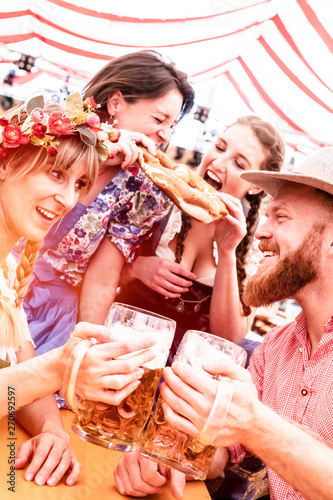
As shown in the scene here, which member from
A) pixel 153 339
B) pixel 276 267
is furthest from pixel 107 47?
pixel 153 339

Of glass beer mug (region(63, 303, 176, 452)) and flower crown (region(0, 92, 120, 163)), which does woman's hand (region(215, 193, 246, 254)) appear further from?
glass beer mug (region(63, 303, 176, 452))

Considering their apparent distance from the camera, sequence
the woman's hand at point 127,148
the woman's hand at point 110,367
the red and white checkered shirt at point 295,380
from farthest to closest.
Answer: the woman's hand at point 127,148 → the red and white checkered shirt at point 295,380 → the woman's hand at point 110,367

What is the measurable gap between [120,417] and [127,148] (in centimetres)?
80

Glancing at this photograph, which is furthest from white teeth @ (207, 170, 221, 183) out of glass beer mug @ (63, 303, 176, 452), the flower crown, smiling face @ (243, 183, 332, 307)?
glass beer mug @ (63, 303, 176, 452)

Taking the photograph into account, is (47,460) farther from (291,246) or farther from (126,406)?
(291,246)

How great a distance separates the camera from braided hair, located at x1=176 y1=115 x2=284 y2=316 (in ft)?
5.72

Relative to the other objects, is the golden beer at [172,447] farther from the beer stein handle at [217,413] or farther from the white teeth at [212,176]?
the white teeth at [212,176]

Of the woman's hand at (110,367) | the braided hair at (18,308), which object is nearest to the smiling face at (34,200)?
the braided hair at (18,308)

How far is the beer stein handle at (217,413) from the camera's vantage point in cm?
95

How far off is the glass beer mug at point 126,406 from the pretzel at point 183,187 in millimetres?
595

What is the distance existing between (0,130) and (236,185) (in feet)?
2.59

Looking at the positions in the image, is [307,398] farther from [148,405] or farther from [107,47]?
[107,47]

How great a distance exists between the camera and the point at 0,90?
154cm

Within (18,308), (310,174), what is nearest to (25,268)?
(18,308)
